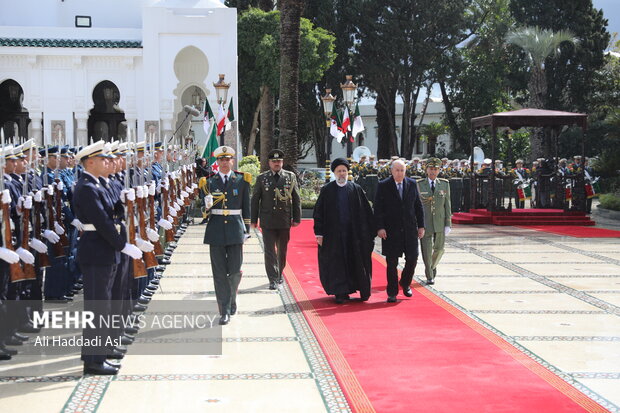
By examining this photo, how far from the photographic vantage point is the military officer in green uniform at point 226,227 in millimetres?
8922

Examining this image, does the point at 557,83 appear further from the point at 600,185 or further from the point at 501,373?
the point at 501,373

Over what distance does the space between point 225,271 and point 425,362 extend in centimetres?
278

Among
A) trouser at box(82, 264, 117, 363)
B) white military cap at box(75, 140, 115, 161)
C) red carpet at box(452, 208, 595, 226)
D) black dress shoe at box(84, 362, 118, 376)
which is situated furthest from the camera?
red carpet at box(452, 208, 595, 226)

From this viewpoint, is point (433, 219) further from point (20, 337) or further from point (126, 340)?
point (20, 337)

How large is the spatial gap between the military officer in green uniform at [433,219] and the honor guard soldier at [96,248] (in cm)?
560

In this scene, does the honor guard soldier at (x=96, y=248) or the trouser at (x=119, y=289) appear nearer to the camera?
the honor guard soldier at (x=96, y=248)

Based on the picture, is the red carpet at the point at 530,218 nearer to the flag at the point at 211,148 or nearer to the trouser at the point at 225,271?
the flag at the point at 211,148

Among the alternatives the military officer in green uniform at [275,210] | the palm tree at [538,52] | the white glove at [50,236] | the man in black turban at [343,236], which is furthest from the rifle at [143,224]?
the palm tree at [538,52]

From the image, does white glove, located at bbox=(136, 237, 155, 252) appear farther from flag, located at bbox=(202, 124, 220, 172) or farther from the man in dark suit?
flag, located at bbox=(202, 124, 220, 172)

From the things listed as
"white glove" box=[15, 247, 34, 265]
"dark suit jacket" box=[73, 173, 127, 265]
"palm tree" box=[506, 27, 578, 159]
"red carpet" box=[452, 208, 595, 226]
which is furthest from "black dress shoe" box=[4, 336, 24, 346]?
"palm tree" box=[506, 27, 578, 159]

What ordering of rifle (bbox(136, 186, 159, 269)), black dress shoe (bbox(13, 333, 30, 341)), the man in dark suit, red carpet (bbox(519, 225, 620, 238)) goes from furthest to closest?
red carpet (bbox(519, 225, 620, 238)) < the man in dark suit < rifle (bbox(136, 186, 159, 269)) < black dress shoe (bbox(13, 333, 30, 341))

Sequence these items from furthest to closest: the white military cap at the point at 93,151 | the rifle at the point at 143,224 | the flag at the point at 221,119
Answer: the flag at the point at 221,119 → the rifle at the point at 143,224 → the white military cap at the point at 93,151

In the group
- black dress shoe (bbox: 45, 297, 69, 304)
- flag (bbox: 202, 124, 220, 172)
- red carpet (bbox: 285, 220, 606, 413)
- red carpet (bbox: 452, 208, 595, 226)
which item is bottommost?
red carpet (bbox: 285, 220, 606, 413)

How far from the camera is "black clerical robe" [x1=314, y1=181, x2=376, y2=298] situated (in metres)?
9.99
